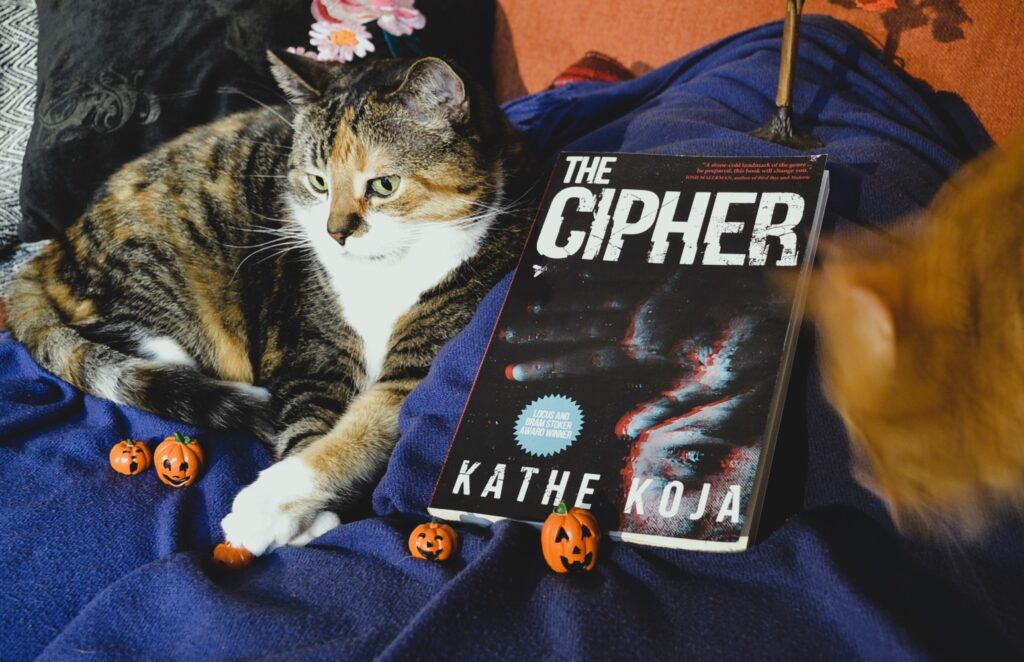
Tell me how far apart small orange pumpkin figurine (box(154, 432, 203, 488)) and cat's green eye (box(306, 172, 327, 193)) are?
0.37 m

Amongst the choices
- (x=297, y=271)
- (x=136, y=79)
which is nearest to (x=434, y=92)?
(x=297, y=271)

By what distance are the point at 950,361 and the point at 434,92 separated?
660mm

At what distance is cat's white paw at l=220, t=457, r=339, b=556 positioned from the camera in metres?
0.86

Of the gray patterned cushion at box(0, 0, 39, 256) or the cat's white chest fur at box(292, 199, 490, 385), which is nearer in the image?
the cat's white chest fur at box(292, 199, 490, 385)

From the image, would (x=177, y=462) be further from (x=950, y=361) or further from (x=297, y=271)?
(x=950, y=361)

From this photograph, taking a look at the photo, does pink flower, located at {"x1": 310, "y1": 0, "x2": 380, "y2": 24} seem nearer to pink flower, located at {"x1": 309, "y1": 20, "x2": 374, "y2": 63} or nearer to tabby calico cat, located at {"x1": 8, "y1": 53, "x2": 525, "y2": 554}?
pink flower, located at {"x1": 309, "y1": 20, "x2": 374, "y2": 63}

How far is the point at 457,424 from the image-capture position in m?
0.89

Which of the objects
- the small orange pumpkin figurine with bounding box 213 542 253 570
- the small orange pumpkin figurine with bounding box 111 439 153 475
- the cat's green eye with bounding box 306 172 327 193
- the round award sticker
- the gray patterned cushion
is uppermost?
the gray patterned cushion

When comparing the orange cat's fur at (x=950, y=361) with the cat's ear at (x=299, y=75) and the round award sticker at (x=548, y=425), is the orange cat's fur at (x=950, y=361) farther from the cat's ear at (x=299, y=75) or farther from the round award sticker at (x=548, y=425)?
the cat's ear at (x=299, y=75)

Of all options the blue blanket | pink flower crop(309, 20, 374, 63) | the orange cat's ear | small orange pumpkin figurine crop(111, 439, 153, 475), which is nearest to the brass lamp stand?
the blue blanket

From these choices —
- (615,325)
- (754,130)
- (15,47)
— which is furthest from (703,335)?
(15,47)

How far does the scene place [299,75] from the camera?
1132 mm

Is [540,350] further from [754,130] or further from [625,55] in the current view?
[625,55]

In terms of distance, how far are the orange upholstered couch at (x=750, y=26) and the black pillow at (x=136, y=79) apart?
0.76 feet
